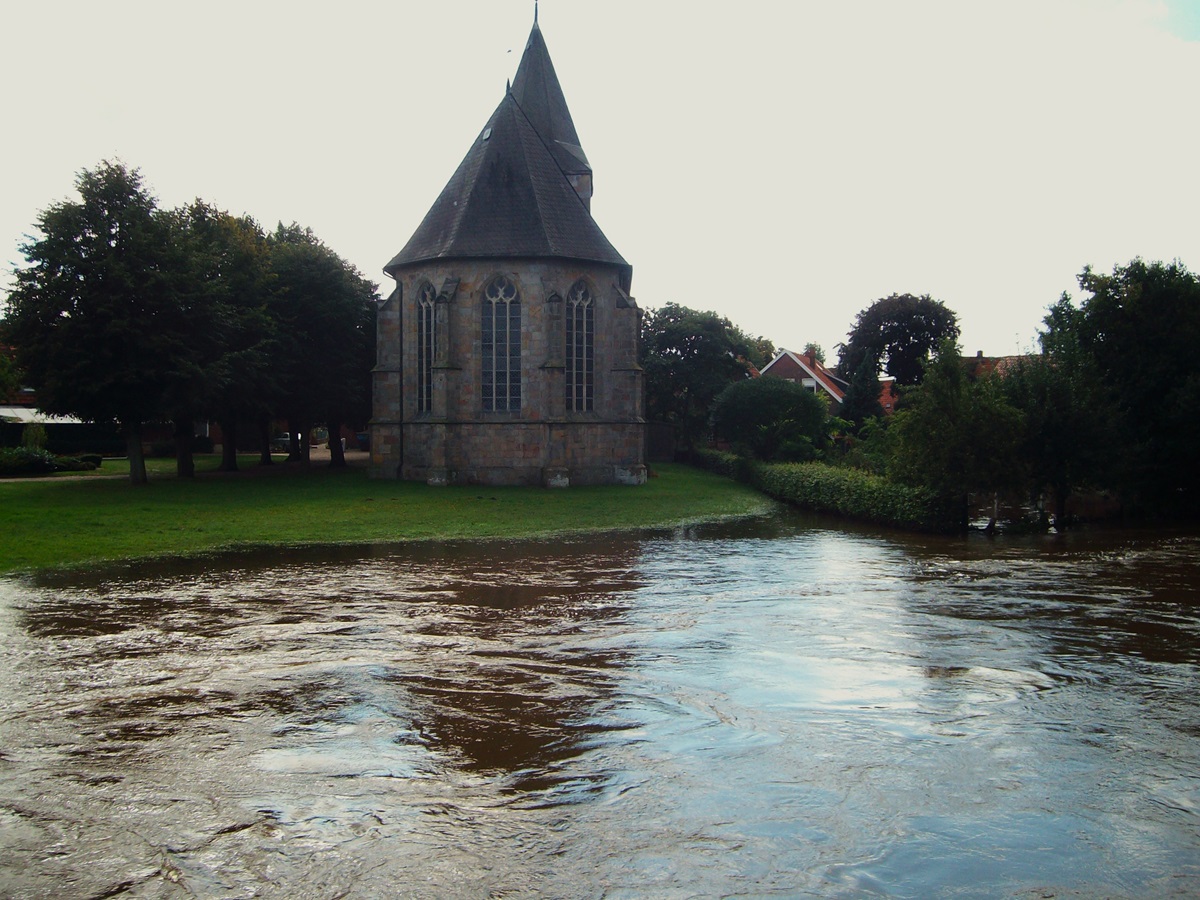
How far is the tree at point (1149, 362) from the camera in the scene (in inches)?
1168

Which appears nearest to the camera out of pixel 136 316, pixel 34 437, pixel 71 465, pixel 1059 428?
pixel 1059 428

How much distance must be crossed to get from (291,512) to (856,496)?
15.9 metres

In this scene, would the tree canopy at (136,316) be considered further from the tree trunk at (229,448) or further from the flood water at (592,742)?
the flood water at (592,742)

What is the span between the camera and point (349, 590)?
49.5 ft

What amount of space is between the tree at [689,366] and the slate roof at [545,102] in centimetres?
1463

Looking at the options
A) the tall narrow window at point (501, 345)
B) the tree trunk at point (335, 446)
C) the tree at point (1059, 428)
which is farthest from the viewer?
the tree trunk at point (335, 446)

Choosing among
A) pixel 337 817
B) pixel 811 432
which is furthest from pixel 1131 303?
pixel 337 817

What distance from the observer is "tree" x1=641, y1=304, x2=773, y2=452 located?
59.2 m

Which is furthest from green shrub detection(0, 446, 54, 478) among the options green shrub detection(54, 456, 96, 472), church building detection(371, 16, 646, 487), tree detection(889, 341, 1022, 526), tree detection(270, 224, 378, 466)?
tree detection(889, 341, 1022, 526)

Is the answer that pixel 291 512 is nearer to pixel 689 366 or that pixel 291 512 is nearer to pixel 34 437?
pixel 34 437

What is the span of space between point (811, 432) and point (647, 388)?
15.0m

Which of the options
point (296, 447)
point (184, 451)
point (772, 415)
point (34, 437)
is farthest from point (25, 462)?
point (772, 415)

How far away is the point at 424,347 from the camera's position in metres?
37.0

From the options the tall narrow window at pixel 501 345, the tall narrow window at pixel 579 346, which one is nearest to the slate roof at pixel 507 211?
the tall narrow window at pixel 501 345
